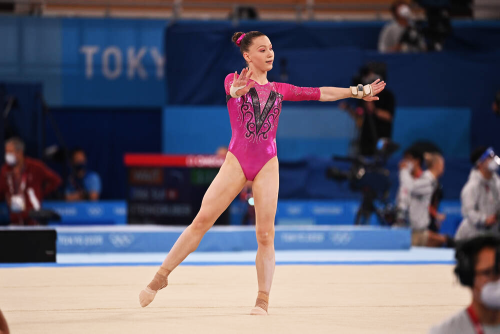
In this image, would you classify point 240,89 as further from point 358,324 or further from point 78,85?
point 78,85

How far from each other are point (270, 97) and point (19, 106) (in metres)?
7.44

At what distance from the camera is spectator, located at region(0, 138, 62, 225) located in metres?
9.87

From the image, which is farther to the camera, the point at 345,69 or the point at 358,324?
the point at 345,69

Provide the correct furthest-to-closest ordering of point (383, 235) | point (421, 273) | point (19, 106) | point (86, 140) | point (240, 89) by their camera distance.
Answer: point (86, 140)
point (19, 106)
point (383, 235)
point (421, 273)
point (240, 89)

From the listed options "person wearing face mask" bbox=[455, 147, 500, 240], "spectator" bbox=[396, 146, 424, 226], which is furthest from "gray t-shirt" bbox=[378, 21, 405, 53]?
"person wearing face mask" bbox=[455, 147, 500, 240]

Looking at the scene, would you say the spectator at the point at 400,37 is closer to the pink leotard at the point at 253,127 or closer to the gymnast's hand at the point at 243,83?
the pink leotard at the point at 253,127

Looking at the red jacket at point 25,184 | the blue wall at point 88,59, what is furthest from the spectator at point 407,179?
the blue wall at point 88,59

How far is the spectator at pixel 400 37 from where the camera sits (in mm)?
11604

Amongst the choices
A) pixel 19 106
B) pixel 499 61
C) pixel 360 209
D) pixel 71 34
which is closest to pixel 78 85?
pixel 71 34

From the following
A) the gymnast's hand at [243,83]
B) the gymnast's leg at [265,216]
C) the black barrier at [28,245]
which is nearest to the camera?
the gymnast's hand at [243,83]

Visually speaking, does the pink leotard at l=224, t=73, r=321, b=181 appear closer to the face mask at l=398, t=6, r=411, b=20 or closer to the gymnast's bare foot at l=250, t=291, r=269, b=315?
the gymnast's bare foot at l=250, t=291, r=269, b=315

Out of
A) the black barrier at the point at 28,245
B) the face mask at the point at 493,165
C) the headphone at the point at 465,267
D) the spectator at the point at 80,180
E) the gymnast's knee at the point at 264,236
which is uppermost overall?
the headphone at the point at 465,267

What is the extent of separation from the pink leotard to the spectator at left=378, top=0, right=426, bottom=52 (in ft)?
24.7

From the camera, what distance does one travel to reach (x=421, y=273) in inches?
245
